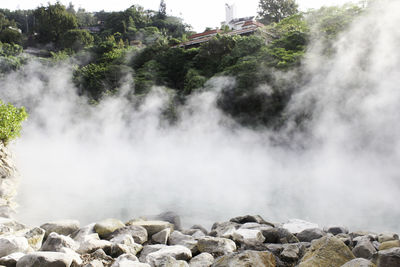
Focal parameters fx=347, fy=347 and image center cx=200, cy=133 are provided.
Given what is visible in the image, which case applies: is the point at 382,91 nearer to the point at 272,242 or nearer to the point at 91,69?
the point at 272,242

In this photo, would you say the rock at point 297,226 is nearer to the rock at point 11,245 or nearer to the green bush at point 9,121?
the rock at point 11,245

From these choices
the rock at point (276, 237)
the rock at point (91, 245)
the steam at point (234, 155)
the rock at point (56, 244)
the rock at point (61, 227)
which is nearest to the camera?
the rock at point (56, 244)

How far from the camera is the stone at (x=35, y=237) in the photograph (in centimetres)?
388

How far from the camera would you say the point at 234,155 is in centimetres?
1019

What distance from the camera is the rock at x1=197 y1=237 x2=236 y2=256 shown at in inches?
147

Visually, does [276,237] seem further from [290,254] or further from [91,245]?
[91,245]


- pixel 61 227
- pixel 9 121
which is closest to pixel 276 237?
pixel 61 227

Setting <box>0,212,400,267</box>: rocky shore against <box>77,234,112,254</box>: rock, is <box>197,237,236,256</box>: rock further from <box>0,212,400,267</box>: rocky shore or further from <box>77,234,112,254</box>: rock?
<box>77,234,112,254</box>: rock

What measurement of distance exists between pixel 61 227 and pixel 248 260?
288 cm

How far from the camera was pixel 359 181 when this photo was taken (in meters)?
7.55

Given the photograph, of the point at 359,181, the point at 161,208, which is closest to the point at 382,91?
the point at 359,181

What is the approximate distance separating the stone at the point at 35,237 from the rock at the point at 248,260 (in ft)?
7.10

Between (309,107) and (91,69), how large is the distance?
39.2 feet

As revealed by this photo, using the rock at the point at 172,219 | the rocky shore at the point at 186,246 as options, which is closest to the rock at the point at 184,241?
the rocky shore at the point at 186,246
